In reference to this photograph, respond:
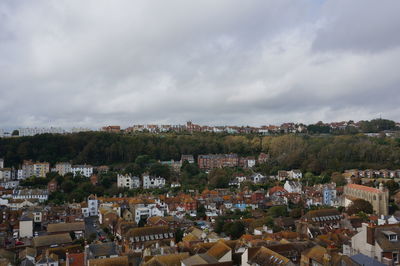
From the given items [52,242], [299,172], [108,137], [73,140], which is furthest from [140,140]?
[52,242]

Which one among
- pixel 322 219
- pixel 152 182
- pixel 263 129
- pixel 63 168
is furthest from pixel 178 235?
pixel 263 129

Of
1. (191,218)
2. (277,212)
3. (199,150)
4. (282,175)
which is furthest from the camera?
(199,150)

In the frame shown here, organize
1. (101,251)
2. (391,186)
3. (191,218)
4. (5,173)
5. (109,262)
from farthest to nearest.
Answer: (5,173), (391,186), (191,218), (101,251), (109,262)

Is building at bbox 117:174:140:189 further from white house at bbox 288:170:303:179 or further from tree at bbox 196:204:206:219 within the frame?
white house at bbox 288:170:303:179

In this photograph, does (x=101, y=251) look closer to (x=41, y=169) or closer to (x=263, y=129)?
(x=41, y=169)

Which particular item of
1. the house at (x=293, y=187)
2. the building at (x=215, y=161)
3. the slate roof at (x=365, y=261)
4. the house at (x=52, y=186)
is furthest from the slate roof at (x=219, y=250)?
the building at (x=215, y=161)

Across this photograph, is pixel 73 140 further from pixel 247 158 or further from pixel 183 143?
pixel 247 158

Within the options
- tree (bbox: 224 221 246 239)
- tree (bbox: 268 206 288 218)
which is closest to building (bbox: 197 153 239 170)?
tree (bbox: 268 206 288 218)
